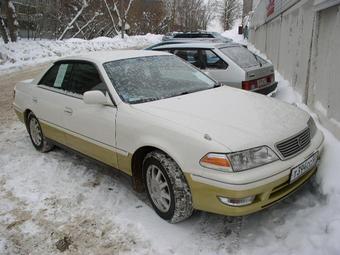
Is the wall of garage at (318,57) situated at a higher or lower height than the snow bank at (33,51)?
Answer: higher

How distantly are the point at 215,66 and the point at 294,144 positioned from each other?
406 centimetres

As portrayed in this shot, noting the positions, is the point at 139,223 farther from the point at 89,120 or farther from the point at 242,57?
the point at 242,57

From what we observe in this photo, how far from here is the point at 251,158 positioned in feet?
9.78

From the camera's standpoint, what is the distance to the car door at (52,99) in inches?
189

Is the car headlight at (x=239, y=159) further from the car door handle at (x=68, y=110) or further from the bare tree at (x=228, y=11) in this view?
the bare tree at (x=228, y=11)

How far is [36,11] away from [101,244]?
27.9m

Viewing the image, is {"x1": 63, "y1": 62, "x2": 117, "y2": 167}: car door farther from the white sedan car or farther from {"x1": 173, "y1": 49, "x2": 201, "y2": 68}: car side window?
{"x1": 173, "y1": 49, "x2": 201, "y2": 68}: car side window

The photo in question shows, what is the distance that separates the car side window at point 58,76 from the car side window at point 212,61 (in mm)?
3094

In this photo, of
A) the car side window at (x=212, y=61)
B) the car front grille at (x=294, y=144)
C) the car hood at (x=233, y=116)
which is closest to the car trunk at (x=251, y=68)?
the car side window at (x=212, y=61)

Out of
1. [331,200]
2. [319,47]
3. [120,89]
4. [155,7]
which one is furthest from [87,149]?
[155,7]

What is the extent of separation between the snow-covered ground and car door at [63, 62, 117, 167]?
0.46 m

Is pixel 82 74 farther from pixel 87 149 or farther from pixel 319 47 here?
pixel 319 47

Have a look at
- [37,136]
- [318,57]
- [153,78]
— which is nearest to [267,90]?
[318,57]

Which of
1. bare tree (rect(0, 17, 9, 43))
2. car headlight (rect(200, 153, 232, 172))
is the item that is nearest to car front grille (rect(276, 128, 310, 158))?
car headlight (rect(200, 153, 232, 172))
